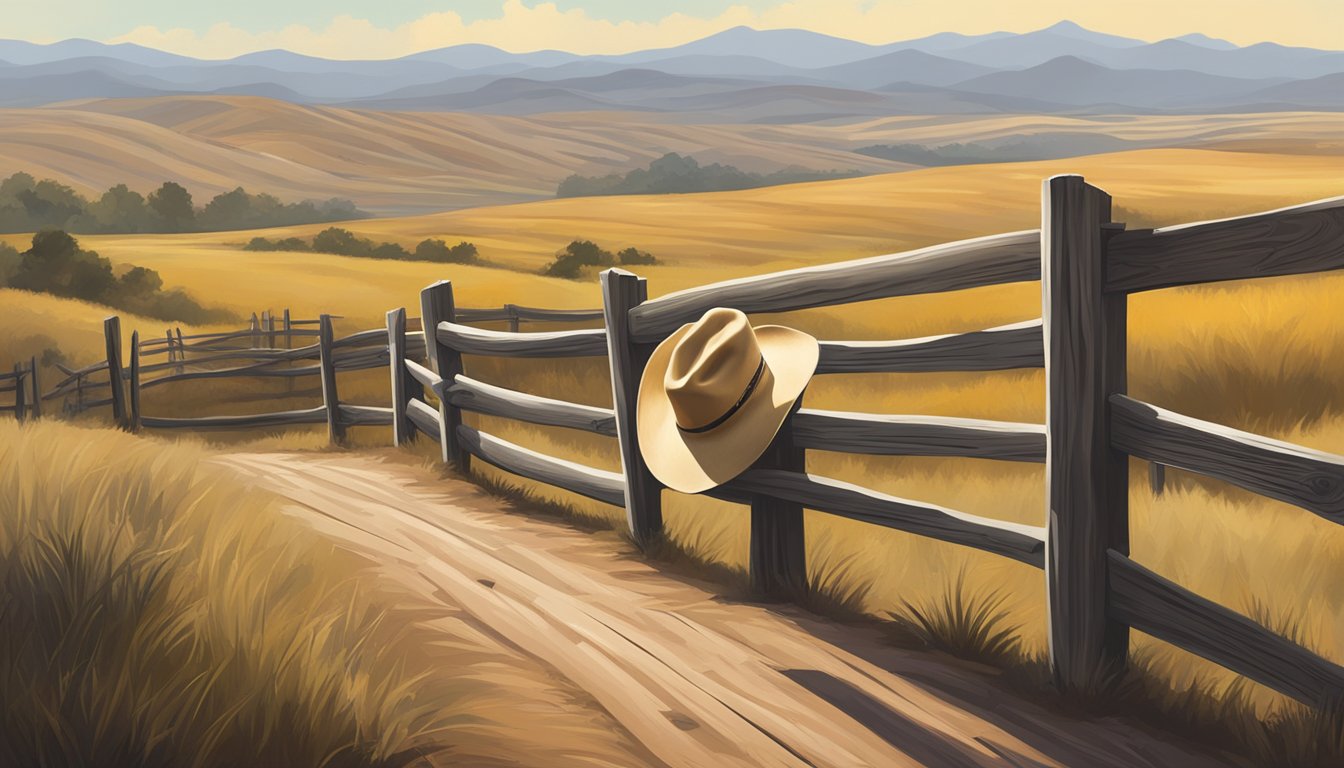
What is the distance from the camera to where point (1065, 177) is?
142 inches

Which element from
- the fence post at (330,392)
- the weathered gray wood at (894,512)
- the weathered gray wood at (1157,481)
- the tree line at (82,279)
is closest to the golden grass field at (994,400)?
the weathered gray wood at (1157,481)

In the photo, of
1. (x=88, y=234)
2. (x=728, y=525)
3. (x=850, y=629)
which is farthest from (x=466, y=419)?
(x=88, y=234)

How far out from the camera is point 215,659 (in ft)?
9.43

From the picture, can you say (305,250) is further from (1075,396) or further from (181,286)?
(1075,396)

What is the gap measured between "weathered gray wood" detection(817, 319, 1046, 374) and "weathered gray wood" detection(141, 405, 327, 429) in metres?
8.95

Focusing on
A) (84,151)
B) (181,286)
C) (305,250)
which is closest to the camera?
(181,286)

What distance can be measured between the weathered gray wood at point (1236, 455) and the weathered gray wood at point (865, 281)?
0.60 meters

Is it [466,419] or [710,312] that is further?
[466,419]

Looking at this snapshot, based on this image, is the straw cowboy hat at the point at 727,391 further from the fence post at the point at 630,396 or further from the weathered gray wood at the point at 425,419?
the weathered gray wood at the point at 425,419

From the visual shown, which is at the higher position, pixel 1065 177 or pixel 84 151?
pixel 84 151

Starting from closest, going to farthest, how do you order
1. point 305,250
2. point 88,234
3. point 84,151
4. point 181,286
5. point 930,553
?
point 930,553, point 181,286, point 305,250, point 88,234, point 84,151

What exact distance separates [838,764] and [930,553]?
94.7 inches

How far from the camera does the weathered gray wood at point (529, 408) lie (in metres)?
6.30

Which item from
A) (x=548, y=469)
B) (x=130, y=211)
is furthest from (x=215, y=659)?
(x=130, y=211)
